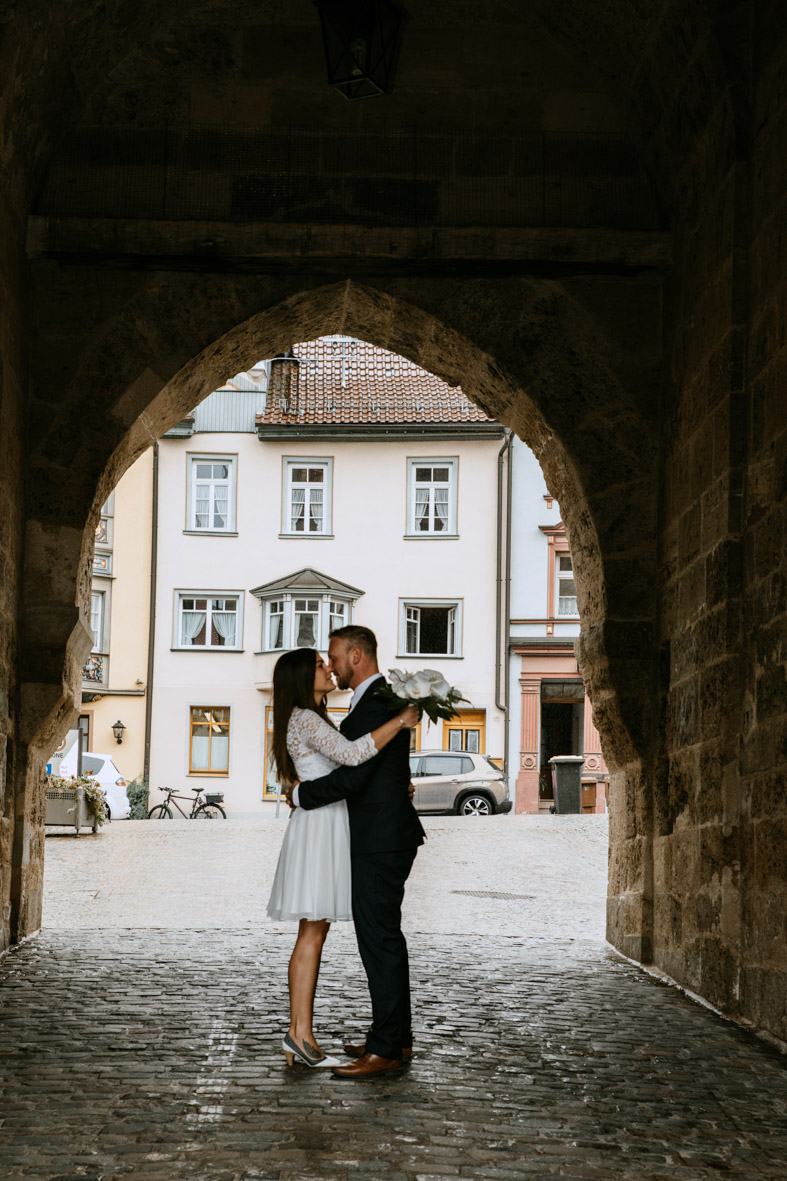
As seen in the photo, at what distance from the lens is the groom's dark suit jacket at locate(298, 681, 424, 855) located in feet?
15.4

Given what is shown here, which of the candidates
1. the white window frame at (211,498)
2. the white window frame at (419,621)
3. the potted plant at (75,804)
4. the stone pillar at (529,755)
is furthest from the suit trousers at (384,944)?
the white window frame at (211,498)

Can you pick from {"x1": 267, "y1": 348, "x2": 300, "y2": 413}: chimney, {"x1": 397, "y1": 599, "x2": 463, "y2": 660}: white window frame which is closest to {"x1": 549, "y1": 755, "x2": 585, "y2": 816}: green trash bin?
{"x1": 397, "y1": 599, "x2": 463, "y2": 660}: white window frame

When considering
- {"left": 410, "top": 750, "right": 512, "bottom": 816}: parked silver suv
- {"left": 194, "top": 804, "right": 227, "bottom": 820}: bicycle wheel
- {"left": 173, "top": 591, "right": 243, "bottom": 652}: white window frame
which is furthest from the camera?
{"left": 173, "top": 591, "right": 243, "bottom": 652}: white window frame

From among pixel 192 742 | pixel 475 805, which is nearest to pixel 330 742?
pixel 475 805

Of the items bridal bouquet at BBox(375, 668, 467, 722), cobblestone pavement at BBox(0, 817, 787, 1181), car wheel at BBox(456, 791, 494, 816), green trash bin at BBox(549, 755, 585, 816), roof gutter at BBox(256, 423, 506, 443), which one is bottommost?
cobblestone pavement at BBox(0, 817, 787, 1181)

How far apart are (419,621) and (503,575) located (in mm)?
1907

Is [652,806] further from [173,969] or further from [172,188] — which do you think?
[172,188]

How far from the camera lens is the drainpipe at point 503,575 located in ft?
93.5

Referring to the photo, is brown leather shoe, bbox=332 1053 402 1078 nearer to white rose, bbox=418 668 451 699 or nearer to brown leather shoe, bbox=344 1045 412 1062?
brown leather shoe, bbox=344 1045 412 1062

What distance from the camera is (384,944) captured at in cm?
465

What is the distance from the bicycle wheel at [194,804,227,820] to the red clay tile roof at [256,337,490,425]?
780 cm

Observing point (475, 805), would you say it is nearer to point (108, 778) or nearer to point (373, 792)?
point (108, 778)

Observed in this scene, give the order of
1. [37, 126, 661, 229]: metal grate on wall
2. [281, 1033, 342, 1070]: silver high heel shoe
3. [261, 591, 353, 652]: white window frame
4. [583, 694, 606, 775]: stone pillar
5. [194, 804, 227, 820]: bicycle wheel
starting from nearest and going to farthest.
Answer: [281, 1033, 342, 1070]: silver high heel shoe, [37, 126, 661, 229]: metal grate on wall, [194, 804, 227, 820]: bicycle wheel, [583, 694, 606, 775]: stone pillar, [261, 591, 353, 652]: white window frame

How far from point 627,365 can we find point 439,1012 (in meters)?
3.43
